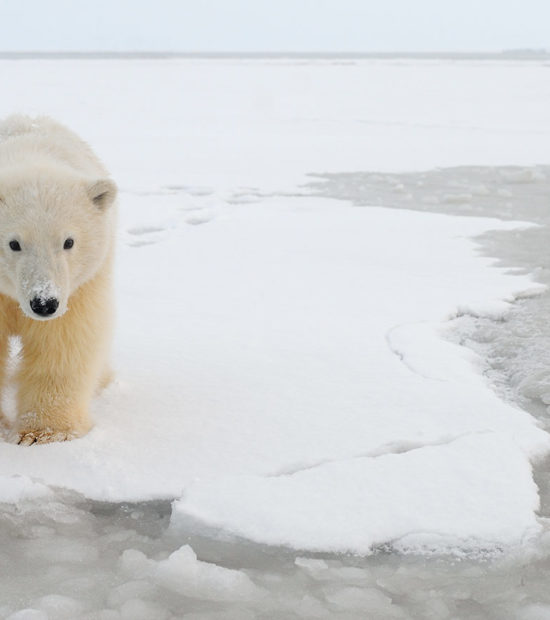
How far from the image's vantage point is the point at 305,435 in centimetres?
267

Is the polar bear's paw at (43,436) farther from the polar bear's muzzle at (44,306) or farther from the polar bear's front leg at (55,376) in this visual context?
the polar bear's muzzle at (44,306)

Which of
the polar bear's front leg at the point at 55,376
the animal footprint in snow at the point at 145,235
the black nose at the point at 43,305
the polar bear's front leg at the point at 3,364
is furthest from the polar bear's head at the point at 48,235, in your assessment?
the animal footprint in snow at the point at 145,235

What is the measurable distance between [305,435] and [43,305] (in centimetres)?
94

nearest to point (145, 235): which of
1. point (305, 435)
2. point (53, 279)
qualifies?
point (305, 435)

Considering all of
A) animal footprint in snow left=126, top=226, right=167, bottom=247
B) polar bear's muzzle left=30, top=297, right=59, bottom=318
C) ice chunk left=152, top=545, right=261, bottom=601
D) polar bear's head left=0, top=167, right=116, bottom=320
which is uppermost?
polar bear's head left=0, top=167, right=116, bottom=320

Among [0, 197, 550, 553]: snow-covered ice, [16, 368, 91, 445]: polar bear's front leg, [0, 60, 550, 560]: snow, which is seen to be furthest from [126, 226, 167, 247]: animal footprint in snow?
[16, 368, 91, 445]: polar bear's front leg

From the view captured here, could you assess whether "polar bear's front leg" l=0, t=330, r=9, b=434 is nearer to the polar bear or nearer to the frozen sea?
the polar bear

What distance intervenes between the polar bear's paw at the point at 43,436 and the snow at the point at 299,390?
0.04m

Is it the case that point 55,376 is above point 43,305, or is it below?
below

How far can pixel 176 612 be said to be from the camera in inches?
69.9

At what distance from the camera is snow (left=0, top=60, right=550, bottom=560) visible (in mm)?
2174

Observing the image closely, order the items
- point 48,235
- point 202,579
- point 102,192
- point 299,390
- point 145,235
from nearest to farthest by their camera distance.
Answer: point 202,579
point 48,235
point 102,192
point 299,390
point 145,235

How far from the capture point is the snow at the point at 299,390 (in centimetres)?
217

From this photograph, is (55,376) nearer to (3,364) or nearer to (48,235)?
(3,364)
